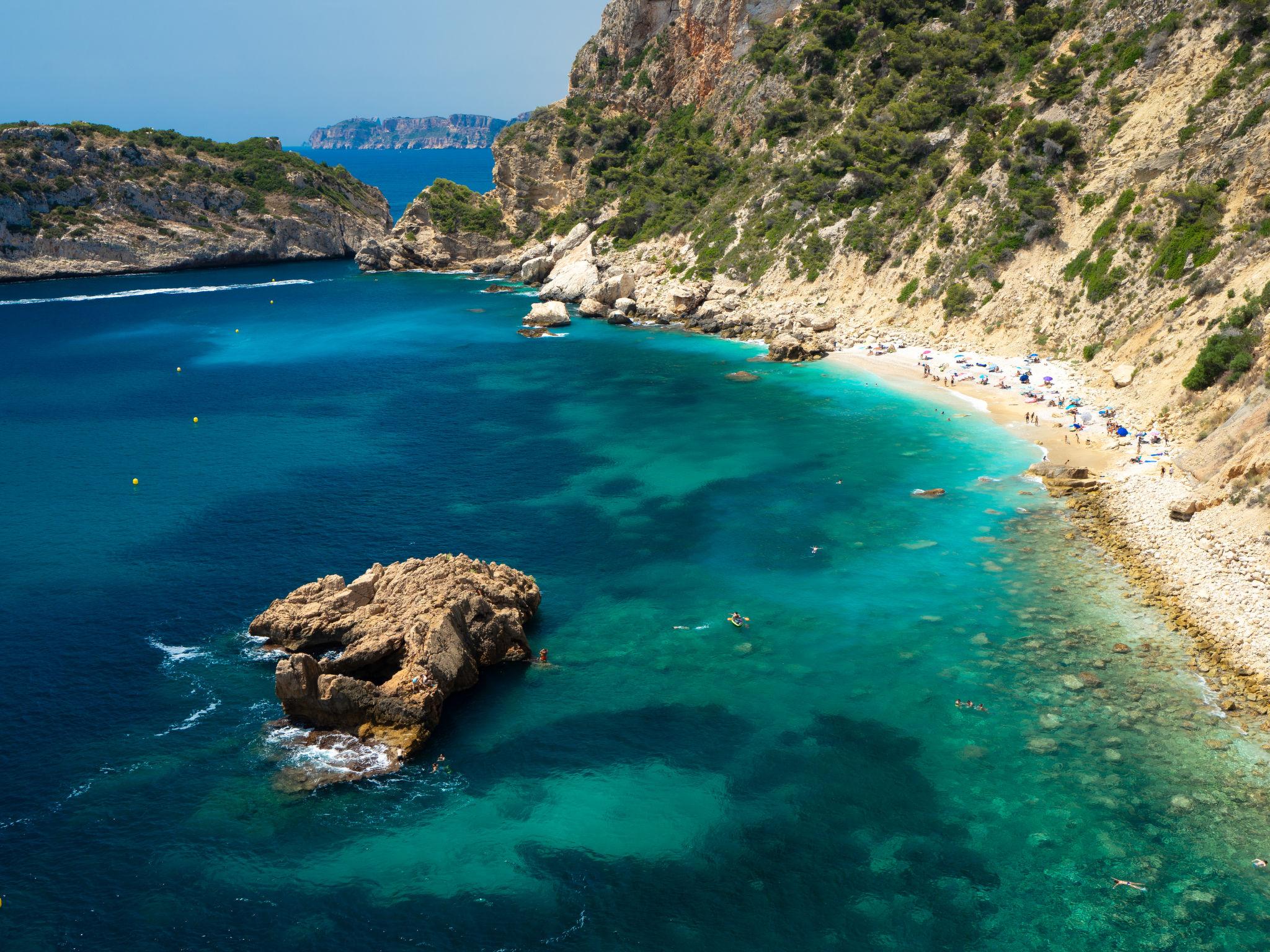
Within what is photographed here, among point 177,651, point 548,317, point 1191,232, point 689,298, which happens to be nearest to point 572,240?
point 548,317

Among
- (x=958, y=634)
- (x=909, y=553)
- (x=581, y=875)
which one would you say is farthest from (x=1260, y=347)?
(x=581, y=875)

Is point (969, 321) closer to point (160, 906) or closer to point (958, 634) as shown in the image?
point (958, 634)

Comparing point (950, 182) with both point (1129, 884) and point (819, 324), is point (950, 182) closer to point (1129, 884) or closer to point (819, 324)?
point (819, 324)

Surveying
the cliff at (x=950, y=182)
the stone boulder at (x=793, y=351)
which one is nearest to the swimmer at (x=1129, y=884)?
the cliff at (x=950, y=182)

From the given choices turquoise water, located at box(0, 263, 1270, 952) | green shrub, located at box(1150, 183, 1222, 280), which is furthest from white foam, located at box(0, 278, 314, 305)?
green shrub, located at box(1150, 183, 1222, 280)

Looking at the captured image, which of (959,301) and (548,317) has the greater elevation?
(959,301)

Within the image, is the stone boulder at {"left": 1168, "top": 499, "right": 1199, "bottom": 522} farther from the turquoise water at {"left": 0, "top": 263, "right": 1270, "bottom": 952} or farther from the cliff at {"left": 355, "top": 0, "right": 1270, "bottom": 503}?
the turquoise water at {"left": 0, "top": 263, "right": 1270, "bottom": 952}
